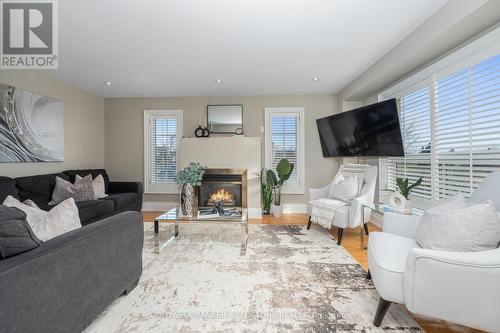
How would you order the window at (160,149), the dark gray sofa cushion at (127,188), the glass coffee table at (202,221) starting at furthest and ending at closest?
the window at (160,149) → the dark gray sofa cushion at (127,188) → the glass coffee table at (202,221)

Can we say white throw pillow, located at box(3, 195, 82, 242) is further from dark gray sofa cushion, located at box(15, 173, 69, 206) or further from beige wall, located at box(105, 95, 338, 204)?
beige wall, located at box(105, 95, 338, 204)

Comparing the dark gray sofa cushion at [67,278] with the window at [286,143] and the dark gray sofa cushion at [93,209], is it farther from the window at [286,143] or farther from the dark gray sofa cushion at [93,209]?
the window at [286,143]

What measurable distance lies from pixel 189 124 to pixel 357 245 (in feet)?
12.4

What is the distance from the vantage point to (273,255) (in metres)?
2.52

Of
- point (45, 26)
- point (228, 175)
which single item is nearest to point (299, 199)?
point (228, 175)

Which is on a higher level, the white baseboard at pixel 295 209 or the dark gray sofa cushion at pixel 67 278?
the dark gray sofa cushion at pixel 67 278

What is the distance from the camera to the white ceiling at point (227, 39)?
6.52 feet

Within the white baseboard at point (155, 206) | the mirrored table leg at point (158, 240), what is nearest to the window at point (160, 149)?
the white baseboard at point (155, 206)

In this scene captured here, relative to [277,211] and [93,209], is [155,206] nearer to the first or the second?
[93,209]

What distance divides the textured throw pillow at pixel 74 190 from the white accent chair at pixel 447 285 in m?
3.75

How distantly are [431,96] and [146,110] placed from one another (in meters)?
4.90

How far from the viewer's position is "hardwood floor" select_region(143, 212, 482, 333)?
1.46 m

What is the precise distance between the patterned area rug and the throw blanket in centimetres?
32

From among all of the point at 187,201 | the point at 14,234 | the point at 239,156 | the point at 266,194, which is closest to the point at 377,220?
the point at 266,194
